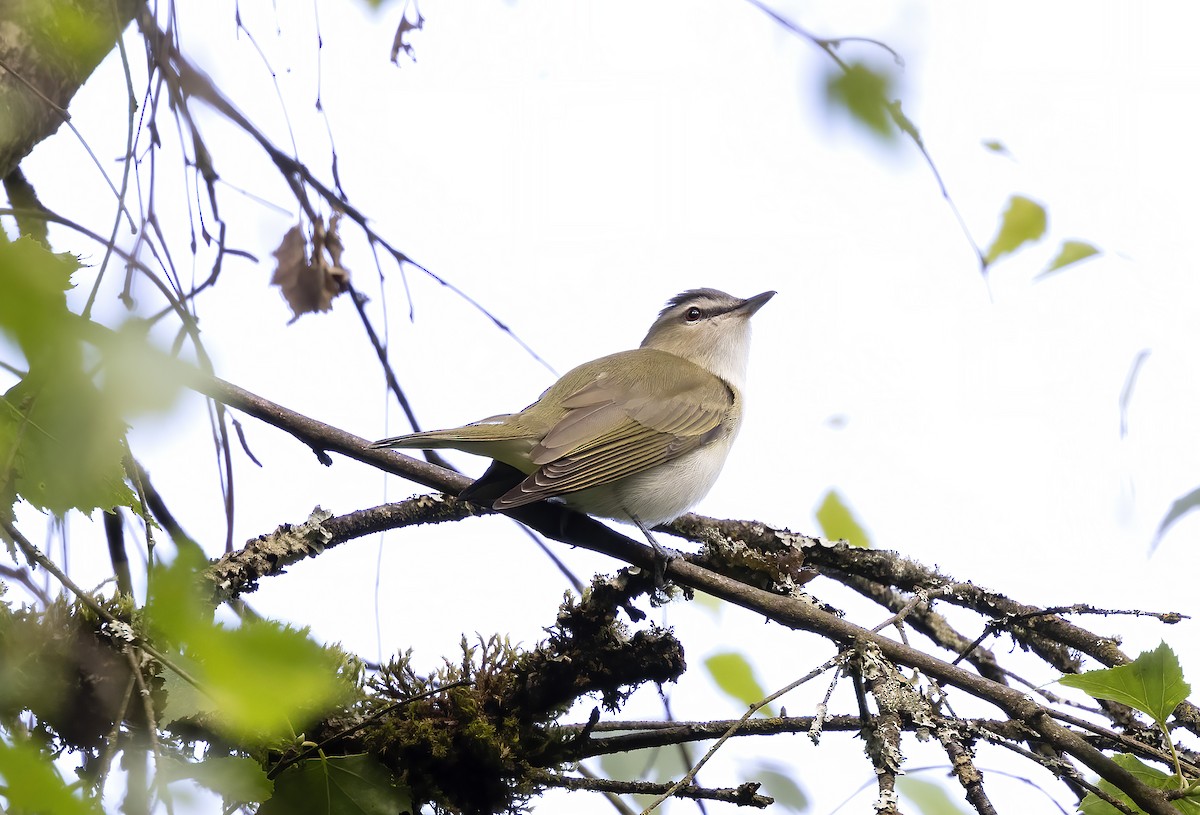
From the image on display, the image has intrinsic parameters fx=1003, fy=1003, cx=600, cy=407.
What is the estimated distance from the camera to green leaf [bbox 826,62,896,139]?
2207mm

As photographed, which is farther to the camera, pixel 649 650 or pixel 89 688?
pixel 649 650

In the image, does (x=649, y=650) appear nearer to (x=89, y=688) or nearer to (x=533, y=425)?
(x=89, y=688)

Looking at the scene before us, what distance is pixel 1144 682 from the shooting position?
2033 mm

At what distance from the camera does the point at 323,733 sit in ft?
6.68

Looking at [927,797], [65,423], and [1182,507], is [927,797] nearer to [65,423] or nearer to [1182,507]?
[1182,507]

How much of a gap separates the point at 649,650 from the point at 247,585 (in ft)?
3.11

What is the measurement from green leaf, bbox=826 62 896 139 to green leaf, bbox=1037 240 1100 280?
4.01 ft

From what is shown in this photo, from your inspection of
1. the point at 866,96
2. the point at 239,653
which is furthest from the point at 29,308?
the point at 866,96

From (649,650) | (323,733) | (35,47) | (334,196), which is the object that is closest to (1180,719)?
(649,650)

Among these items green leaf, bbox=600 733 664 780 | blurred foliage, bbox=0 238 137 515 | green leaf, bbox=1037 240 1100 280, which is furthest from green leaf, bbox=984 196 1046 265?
blurred foliage, bbox=0 238 137 515

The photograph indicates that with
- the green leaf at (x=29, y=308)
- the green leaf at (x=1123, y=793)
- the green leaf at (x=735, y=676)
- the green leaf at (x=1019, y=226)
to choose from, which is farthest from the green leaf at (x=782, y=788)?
the green leaf at (x=29, y=308)

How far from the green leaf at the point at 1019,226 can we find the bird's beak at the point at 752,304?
100 inches

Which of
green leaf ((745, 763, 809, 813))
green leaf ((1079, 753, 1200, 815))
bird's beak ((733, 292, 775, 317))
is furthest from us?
bird's beak ((733, 292, 775, 317))

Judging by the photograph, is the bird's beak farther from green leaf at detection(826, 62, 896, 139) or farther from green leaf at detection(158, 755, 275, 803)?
green leaf at detection(158, 755, 275, 803)
